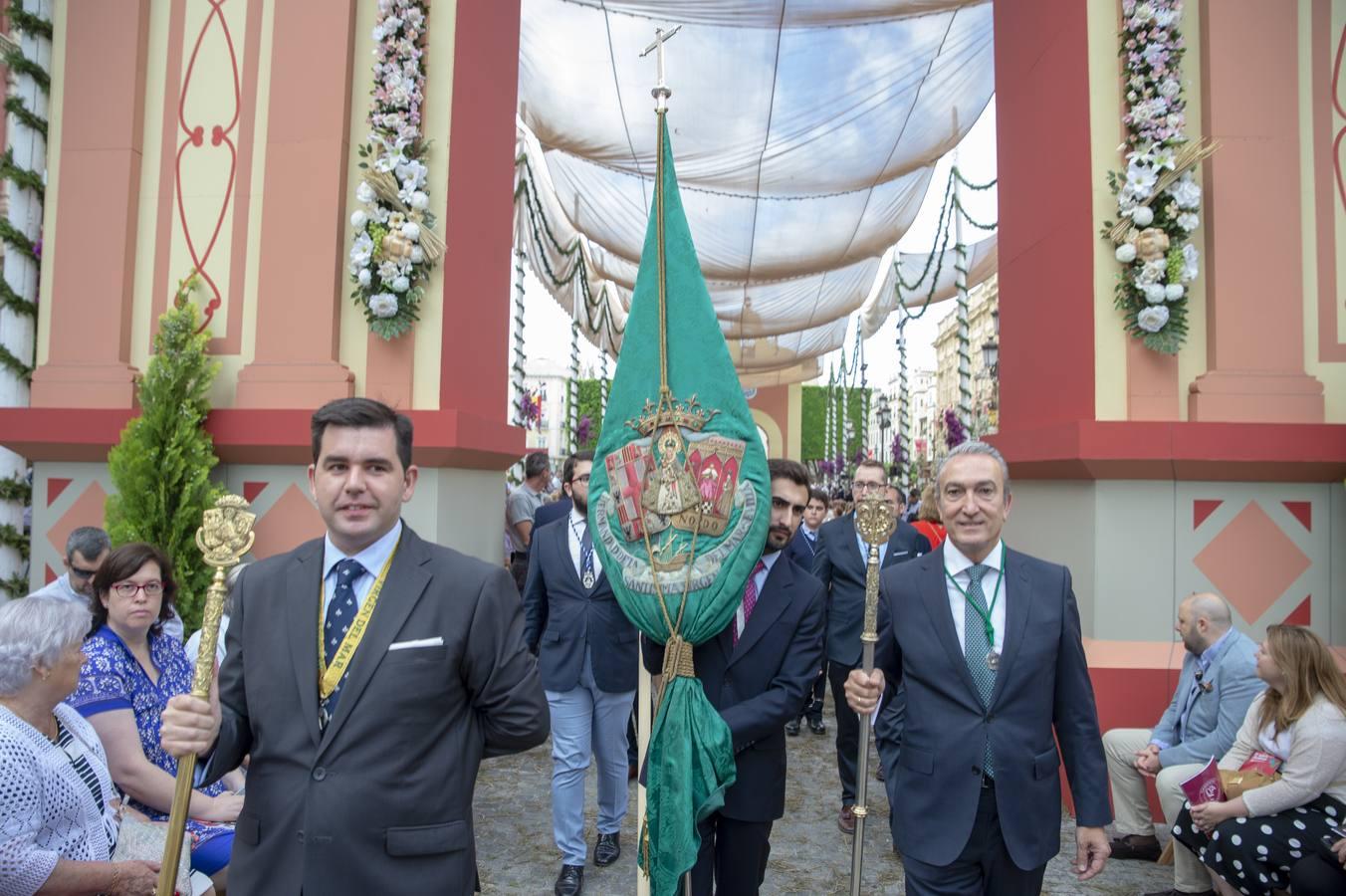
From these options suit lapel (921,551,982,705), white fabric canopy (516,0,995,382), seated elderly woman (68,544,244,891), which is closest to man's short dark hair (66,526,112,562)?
seated elderly woman (68,544,244,891)

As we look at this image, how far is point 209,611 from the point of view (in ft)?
6.89

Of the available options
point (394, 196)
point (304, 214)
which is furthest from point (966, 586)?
point (304, 214)

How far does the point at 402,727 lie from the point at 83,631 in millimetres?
1352

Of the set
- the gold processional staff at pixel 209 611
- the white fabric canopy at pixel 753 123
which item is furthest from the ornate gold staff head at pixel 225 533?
the white fabric canopy at pixel 753 123

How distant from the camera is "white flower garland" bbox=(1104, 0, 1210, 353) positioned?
5.32 metres

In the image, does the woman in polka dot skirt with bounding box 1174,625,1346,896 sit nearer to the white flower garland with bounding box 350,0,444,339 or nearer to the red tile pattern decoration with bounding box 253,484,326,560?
the white flower garland with bounding box 350,0,444,339

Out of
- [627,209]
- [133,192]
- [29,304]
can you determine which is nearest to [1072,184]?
[133,192]

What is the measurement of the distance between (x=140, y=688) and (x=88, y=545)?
1604mm

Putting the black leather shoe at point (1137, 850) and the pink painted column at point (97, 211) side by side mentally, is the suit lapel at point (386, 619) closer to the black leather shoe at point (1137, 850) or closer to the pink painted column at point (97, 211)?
the black leather shoe at point (1137, 850)

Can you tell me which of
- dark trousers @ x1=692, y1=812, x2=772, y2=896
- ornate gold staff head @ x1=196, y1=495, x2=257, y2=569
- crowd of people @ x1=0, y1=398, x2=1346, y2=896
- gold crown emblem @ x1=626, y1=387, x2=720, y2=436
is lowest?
dark trousers @ x1=692, y1=812, x2=772, y2=896

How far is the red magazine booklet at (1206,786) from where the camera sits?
12.8ft

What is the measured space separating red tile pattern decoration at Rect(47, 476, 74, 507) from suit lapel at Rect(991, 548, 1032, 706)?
21.0ft

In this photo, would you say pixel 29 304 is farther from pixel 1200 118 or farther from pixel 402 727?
pixel 1200 118

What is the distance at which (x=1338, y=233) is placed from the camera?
18.1 feet
